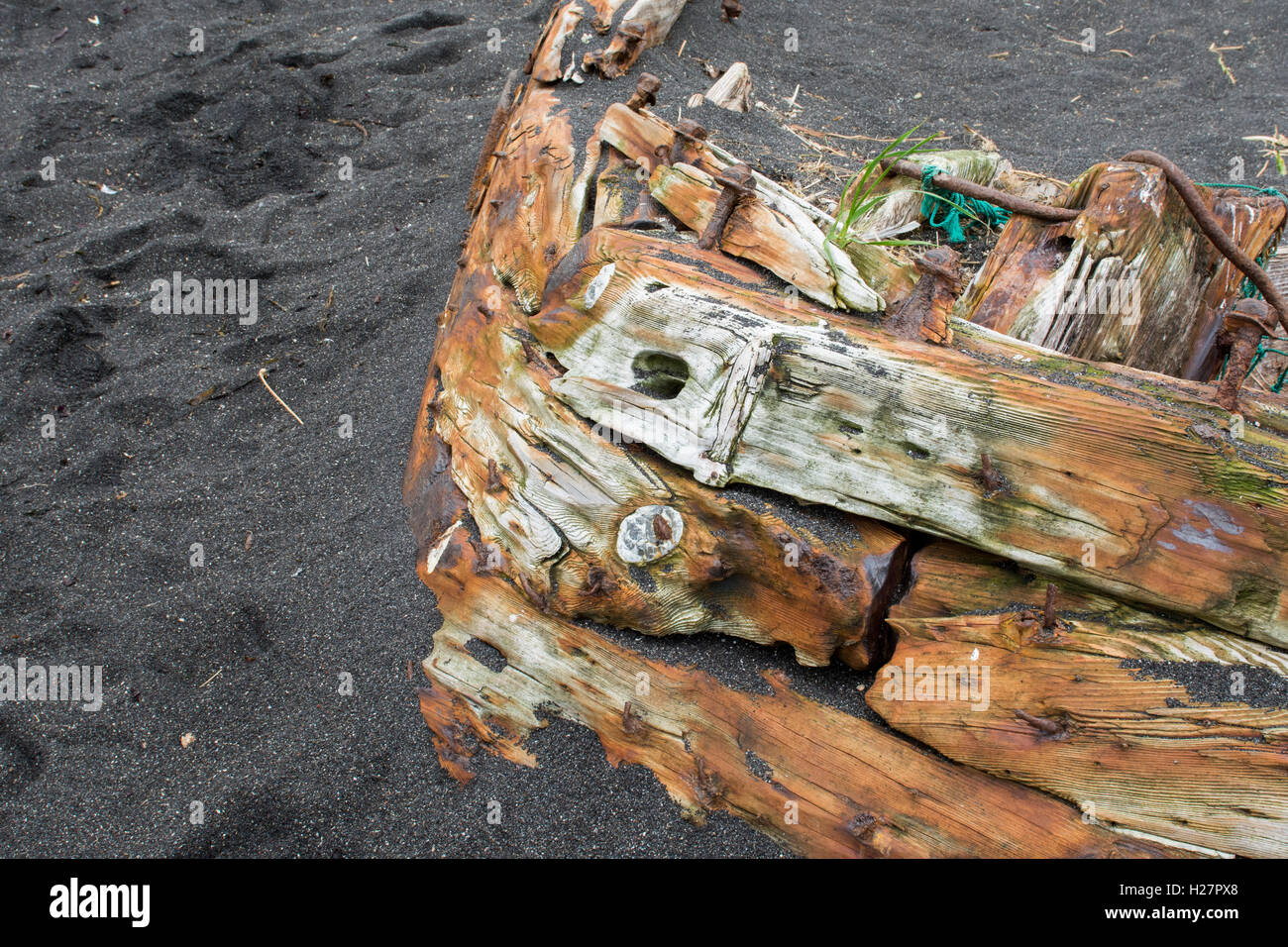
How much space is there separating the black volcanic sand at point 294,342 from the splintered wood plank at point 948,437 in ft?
2.09

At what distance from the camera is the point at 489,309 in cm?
313

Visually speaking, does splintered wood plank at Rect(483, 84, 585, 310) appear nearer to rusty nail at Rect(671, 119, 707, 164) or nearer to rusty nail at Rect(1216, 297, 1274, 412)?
rusty nail at Rect(671, 119, 707, 164)

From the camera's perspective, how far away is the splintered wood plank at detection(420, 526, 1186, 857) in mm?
2141

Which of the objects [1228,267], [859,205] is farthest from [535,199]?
[1228,267]

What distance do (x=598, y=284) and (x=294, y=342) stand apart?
2453 mm

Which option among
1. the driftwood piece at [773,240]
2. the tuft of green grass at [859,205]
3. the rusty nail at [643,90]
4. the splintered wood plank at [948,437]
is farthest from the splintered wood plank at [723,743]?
the rusty nail at [643,90]

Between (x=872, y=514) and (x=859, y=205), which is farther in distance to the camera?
(x=859, y=205)

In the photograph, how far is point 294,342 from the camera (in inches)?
175

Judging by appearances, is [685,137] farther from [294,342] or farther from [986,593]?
[294,342]

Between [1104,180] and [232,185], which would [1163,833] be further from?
[232,185]

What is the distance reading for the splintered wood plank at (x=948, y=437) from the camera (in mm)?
2006

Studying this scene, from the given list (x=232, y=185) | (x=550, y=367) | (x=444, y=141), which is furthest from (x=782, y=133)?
(x=232, y=185)

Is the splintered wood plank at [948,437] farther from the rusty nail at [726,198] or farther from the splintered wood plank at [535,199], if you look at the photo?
the splintered wood plank at [535,199]

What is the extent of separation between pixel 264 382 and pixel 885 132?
3.74 meters
